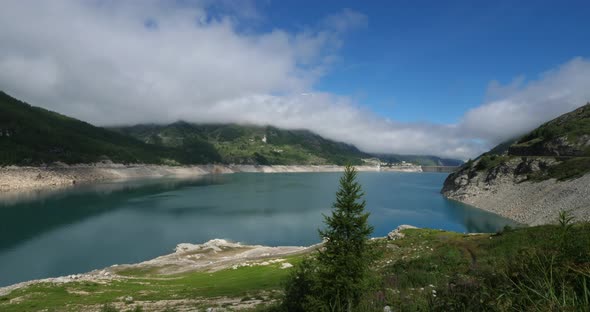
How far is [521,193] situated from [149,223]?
106003 mm

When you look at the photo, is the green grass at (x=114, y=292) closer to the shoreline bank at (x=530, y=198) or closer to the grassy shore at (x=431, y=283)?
the grassy shore at (x=431, y=283)

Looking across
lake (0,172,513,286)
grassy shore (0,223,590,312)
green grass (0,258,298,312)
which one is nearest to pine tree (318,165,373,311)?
grassy shore (0,223,590,312)

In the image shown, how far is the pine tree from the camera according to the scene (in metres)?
13.3

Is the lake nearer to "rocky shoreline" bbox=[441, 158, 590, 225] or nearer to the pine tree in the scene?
"rocky shoreline" bbox=[441, 158, 590, 225]

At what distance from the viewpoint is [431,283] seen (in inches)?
531

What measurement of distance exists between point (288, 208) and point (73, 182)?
150344 millimetres

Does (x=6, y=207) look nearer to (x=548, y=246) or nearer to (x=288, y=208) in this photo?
(x=288, y=208)

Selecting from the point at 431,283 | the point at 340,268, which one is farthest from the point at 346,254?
the point at 431,283

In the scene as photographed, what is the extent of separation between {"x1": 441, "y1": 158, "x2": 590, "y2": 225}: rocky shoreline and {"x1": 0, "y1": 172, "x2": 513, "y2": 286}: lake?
558 centimetres

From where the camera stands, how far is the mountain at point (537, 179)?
76812 millimetres

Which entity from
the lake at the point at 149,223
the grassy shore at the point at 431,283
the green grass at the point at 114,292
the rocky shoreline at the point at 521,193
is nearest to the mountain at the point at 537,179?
the rocky shoreline at the point at 521,193

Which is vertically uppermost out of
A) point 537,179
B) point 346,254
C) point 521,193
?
point 537,179

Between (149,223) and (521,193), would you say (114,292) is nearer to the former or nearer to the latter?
(149,223)

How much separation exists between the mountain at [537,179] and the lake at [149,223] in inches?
296
